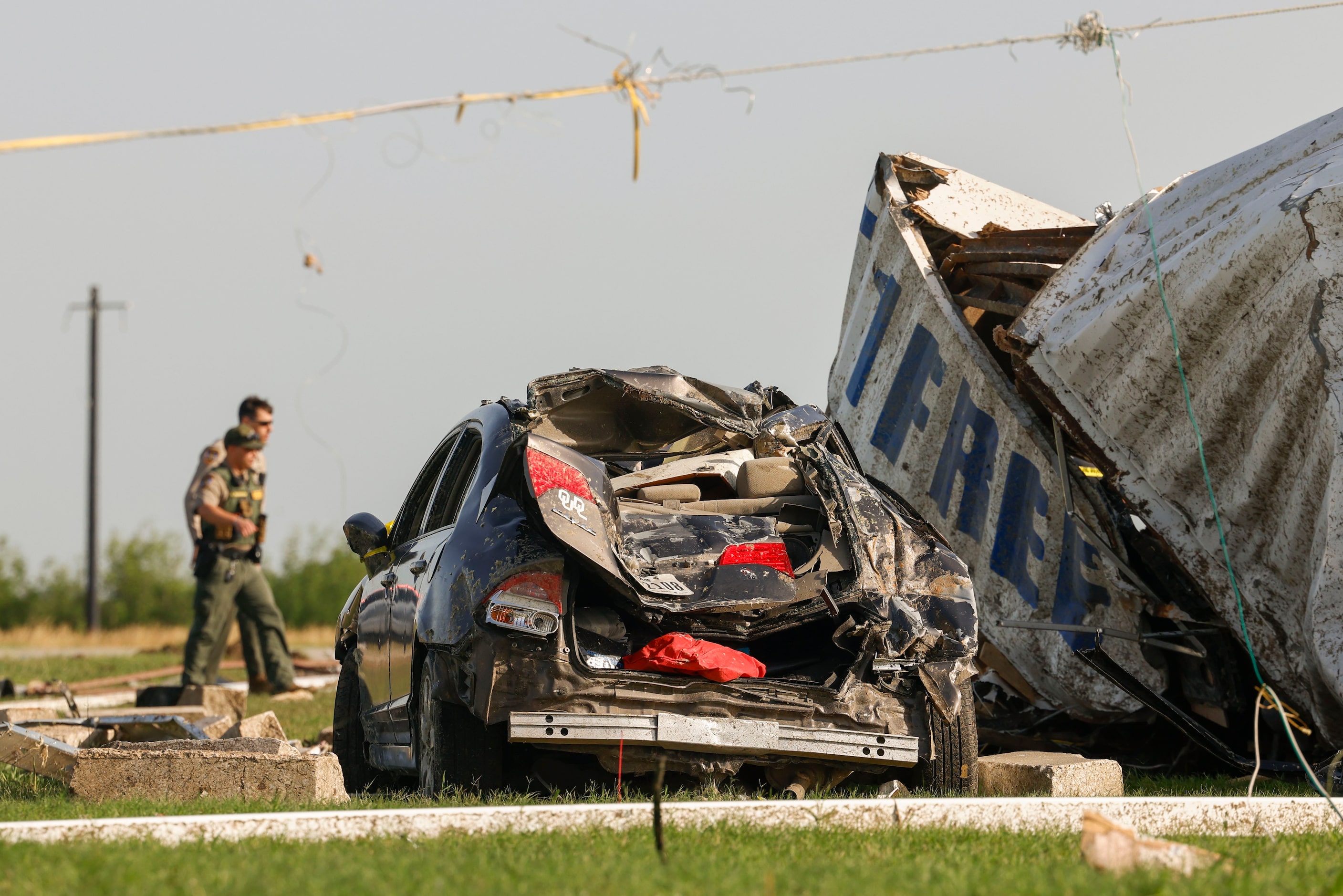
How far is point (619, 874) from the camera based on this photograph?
3178mm

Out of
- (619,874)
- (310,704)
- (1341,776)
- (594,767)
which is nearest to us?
(619,874)

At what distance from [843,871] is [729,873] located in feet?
0.87

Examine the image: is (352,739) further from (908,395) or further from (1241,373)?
(1241,373)

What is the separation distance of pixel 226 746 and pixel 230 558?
18.8 feet

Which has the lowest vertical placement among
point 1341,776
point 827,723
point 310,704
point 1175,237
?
point 310,704

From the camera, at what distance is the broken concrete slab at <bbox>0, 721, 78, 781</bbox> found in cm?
561

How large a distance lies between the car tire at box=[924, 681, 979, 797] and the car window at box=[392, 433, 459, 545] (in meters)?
2.57

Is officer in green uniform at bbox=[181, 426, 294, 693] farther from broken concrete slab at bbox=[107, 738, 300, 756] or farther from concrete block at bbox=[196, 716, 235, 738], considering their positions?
broken concrete slab at bbox=[107, 738, 300, 756]

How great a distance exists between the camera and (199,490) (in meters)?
11.4

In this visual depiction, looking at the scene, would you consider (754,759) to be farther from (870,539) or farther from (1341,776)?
(1341,776)

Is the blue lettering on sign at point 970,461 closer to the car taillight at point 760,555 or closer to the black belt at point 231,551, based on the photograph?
the car taillight at point 760,555

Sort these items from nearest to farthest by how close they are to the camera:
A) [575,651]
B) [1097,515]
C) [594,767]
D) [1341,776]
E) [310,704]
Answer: [575,651], [594,767], [1341,776], [1097,515], [310,704]

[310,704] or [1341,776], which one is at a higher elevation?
[1341,776]

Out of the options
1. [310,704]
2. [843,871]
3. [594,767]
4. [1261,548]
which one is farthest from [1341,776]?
[310,704]
